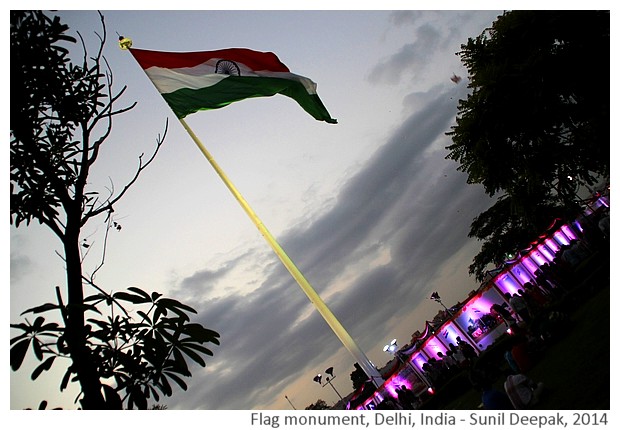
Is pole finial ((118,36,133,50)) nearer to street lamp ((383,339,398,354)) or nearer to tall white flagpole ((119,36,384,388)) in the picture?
tall white flagpole ((119,36,384,388))

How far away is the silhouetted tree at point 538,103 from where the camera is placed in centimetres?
1110

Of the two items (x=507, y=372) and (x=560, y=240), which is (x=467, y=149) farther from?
(x=560, y=240)

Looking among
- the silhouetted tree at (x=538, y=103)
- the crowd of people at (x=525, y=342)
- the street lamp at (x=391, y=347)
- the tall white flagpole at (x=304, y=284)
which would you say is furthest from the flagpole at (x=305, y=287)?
the street lamp at (x=391, y=347)

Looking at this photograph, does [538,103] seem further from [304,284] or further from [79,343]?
[79,343]

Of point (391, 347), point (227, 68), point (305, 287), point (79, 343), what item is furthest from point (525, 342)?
point (391, 347)

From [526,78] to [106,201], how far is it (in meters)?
12.0

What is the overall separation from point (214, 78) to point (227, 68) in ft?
1.25

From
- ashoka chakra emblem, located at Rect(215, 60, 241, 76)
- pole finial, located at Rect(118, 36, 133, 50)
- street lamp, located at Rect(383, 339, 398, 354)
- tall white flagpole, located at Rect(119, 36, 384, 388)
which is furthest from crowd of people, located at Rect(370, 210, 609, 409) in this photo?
pole finial, located at Rect(118, 36, 133, 50)

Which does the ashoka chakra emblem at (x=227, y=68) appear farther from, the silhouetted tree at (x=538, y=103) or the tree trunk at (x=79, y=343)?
the silhouetted tree at (x=538, y=103)

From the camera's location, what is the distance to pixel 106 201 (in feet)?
14.6

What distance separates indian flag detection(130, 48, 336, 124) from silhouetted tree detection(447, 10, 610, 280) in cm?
675
